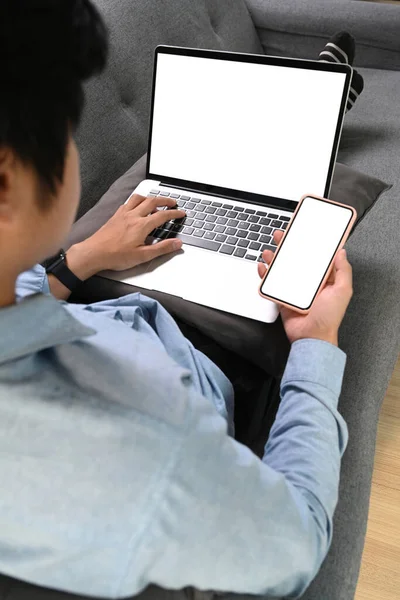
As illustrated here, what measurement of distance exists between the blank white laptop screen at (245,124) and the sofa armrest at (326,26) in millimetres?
877

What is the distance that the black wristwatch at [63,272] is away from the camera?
925mm

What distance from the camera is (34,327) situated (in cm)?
43

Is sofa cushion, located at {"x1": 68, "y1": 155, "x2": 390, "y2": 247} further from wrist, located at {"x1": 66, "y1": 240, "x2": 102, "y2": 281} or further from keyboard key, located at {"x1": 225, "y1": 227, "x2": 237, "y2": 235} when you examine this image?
keyboard key, located at {"x1": 225, "y1": 227, "x2": 237, "y2": 235}

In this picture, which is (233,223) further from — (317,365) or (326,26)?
(326,26)

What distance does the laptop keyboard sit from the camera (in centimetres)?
98

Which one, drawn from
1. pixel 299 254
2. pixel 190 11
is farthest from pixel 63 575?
pixel 190 11

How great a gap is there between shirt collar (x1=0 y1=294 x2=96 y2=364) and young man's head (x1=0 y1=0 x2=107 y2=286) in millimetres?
37

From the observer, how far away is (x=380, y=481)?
1245 millimetres

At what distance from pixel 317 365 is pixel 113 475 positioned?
1.19 ft

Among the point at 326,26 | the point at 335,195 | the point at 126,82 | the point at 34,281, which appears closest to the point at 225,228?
the point at 335,195

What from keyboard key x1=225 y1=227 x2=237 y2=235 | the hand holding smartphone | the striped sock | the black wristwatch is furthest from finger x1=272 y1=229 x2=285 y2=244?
the striped sock

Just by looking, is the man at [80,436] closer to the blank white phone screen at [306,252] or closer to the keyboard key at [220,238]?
the blank white phone screen at [306,252]

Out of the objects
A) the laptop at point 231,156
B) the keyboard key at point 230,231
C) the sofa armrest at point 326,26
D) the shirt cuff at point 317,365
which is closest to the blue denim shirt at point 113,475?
the shirt cuff at point 317,365

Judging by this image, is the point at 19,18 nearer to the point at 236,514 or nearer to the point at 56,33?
the point at 56,33
